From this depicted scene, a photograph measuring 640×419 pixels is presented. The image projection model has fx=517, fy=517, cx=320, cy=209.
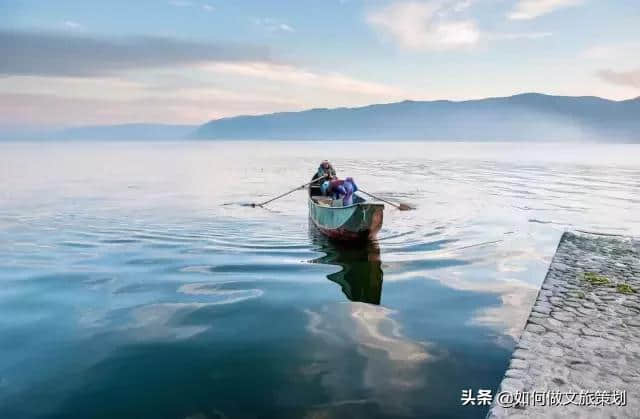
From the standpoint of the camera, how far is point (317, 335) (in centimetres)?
1105

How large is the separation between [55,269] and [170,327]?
7.33 m

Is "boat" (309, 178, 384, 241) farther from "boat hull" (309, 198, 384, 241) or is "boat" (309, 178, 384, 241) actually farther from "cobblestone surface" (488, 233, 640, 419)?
"cobblestone surface" (488, 233, 640, 419)

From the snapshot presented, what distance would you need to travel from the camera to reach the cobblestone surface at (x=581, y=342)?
682 cm

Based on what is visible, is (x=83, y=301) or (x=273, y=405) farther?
(x=83, y=301)

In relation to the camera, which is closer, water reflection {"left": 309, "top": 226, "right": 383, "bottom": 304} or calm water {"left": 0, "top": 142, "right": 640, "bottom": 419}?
calm water {"left": 0, "top": 142, "right": 640, "bottom": 419}

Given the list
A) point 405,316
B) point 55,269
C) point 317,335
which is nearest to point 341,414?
point 317,335

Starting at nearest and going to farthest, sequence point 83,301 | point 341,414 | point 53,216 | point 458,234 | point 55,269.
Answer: point 341,414
point 83,301
point 55,269
point 458,234
point 53,216

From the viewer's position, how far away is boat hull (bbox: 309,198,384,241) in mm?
18562

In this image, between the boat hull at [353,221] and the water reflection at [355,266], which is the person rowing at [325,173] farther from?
the boat hull at [353,221]

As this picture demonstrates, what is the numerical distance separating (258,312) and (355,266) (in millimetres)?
5577

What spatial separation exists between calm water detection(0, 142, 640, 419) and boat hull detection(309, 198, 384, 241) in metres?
0.62

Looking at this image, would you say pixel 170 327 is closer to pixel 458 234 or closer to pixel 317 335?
pixel 317 335

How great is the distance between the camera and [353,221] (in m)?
18.9

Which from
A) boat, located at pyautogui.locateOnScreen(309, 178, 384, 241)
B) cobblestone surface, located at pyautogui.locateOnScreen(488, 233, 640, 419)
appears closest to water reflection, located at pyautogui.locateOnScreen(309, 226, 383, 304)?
boat, located at pyautogui.locateOnScreen(309, 178, 384, 241)
